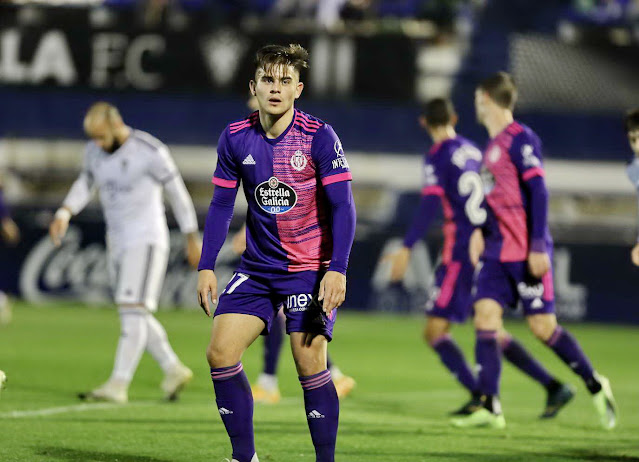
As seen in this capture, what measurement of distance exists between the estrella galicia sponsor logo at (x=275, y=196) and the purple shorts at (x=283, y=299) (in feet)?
1.07

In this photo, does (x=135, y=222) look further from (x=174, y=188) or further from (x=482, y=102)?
(x=482, y=102)

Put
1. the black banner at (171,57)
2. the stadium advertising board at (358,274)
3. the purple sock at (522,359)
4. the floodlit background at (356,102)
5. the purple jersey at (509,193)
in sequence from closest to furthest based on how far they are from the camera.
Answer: the purple jersey at (509,193), the purple sock at (522,359), the stadium advertising board at (358,274), the floodlit background at (356,102), the black banner at (171,57)

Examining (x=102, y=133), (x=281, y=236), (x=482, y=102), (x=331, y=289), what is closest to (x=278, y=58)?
(x=281, y=236)

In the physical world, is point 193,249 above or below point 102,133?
below

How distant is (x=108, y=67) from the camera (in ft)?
74.0

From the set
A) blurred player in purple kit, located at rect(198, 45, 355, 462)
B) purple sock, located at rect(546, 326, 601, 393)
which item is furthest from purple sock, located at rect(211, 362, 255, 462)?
purple sock, located at rect(546, 326, 601, 393)

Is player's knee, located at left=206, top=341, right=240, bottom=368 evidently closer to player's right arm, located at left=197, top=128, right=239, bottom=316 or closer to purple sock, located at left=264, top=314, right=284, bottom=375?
player's right arm, located at left=197, top=128, right=239, bottom=316

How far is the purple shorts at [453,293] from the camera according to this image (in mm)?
9469

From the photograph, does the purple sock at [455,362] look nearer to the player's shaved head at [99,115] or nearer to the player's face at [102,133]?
the player's face at [102,133]

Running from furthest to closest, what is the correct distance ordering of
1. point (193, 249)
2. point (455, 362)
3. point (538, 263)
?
1. point (455, 362)
2. point (193, 249)
3. point (538, 263)

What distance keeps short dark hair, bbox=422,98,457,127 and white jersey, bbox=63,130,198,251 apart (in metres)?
1.96

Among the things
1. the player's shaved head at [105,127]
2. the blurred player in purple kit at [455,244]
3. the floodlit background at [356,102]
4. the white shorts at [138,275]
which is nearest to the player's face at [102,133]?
the player's shaved head at [105,127]

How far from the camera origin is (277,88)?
569 centimetres

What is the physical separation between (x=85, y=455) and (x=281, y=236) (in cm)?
175
